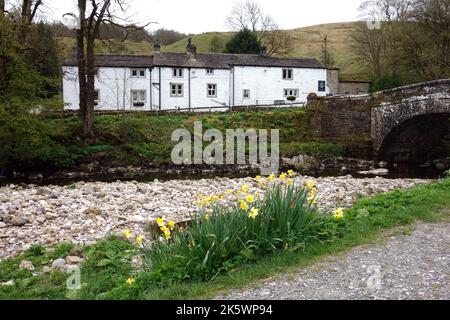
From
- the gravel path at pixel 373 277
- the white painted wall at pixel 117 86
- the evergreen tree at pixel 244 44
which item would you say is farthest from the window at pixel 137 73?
the gravel path at pixel 373 277

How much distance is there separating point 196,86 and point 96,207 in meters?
31.3

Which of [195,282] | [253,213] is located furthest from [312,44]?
[195,282]

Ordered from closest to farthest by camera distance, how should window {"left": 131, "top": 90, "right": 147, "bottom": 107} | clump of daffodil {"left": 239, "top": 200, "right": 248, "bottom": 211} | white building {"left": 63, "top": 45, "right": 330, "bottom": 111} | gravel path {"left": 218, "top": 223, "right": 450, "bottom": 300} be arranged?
gravel path {"left": 218, "top": 223, "right": 450, "bottom": 300}, clump of daffodil {"left": 239, "top": 200, "right": 248, "bottom": 211}, white building {"left": 63, "top": 45, "right": 330, "bottom": 111}, window {"left": 131, "top": 90, "right": 147, "bottom": 107}

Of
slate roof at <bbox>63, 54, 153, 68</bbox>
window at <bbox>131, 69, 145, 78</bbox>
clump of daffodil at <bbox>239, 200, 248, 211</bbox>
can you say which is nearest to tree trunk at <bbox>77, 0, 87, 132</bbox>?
slate roof at <bbox>63, 54, 153, 68</bbox>

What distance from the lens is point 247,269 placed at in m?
5.52

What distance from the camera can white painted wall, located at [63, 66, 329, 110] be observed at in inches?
1613

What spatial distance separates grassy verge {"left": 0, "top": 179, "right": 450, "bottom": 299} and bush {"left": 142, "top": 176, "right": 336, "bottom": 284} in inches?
6.1

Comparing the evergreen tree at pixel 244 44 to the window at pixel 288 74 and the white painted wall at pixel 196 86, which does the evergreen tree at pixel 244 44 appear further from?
the white painted wall at pixel 196 86

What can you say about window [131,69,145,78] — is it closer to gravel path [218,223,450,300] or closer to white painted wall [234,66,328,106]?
white painted wall [234,66,328,106]

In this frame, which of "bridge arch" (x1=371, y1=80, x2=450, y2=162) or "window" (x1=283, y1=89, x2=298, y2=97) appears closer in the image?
"bridge arch" (x1=371, y1=80, x2=450, y2=162)

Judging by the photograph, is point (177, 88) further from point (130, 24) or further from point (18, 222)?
point (18, 222)

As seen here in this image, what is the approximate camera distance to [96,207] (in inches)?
485

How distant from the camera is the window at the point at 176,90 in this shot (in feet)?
137
